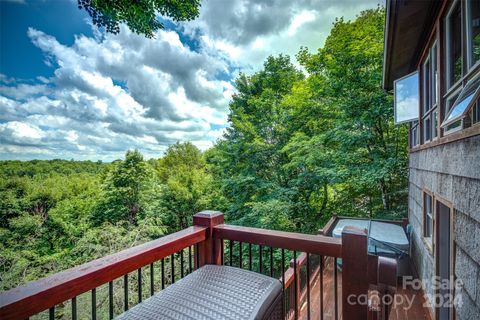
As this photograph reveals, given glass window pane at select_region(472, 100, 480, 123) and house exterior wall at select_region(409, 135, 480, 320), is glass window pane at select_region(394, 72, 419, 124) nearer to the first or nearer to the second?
house exterior wall at select_region(409, 135, 480, 320)

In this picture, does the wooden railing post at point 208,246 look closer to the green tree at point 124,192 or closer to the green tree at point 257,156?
the green tree at point 257,156

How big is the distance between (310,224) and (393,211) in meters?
3.07

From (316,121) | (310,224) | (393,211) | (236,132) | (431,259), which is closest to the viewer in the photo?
(431,259)

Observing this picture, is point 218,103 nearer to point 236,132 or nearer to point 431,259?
point 236,132

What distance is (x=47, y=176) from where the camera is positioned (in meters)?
14.8

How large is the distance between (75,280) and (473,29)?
3.48 m

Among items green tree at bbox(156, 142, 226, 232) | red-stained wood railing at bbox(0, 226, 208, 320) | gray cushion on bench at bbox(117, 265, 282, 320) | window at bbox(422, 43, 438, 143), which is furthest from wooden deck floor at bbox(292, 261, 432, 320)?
green tree at bbox(156, 142, 226, 232)

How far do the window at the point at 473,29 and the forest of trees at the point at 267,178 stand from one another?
15.4 ft

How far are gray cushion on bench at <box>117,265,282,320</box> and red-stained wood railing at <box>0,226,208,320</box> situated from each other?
0.20 metres

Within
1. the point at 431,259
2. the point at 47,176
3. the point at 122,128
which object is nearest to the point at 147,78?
the point at 122,128

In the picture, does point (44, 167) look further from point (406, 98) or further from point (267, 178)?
point (406, 98)

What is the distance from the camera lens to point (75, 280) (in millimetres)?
929

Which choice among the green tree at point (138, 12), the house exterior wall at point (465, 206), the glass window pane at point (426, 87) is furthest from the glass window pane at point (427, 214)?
the green tree at point (138, 12)

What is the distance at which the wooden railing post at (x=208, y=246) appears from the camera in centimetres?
166
